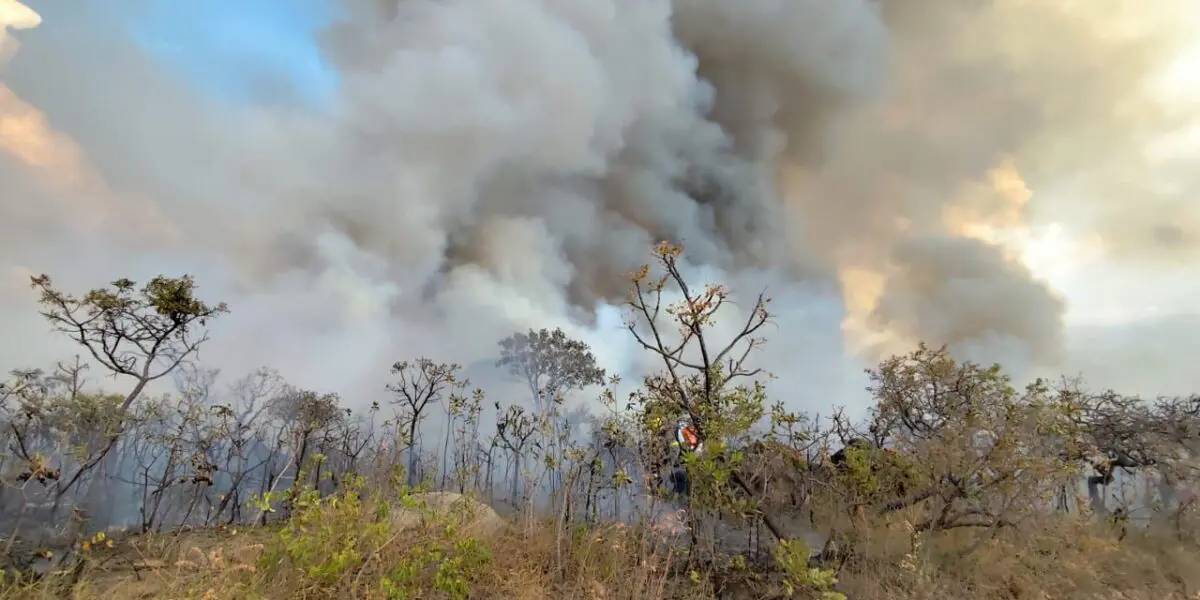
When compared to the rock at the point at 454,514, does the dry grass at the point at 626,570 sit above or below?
below

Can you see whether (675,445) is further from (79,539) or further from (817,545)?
(79,539)

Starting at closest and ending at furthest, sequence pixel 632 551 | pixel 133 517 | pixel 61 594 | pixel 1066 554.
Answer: pixel 61 594 < pixel 632 551 < pixel 1066 554 < pixel 133 517

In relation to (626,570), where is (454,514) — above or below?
above

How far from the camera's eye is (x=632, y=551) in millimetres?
6082

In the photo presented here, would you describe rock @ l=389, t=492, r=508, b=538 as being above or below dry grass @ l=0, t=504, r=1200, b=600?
above

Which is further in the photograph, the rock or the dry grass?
the rock

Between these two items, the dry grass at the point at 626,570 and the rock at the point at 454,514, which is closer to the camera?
the dry grass at the point at 626,570

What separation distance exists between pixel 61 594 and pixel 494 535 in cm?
394

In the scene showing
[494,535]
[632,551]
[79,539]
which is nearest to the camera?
[79,539]

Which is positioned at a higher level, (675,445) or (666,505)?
(675,445)

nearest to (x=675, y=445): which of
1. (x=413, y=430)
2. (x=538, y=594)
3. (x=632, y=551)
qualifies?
(x=632, y=551)

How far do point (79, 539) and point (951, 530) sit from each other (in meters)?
9.46

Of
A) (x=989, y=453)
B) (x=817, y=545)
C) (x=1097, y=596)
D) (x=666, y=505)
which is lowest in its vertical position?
(x=1097, y=596)

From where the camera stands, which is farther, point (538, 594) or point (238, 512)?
point (238, 512)
